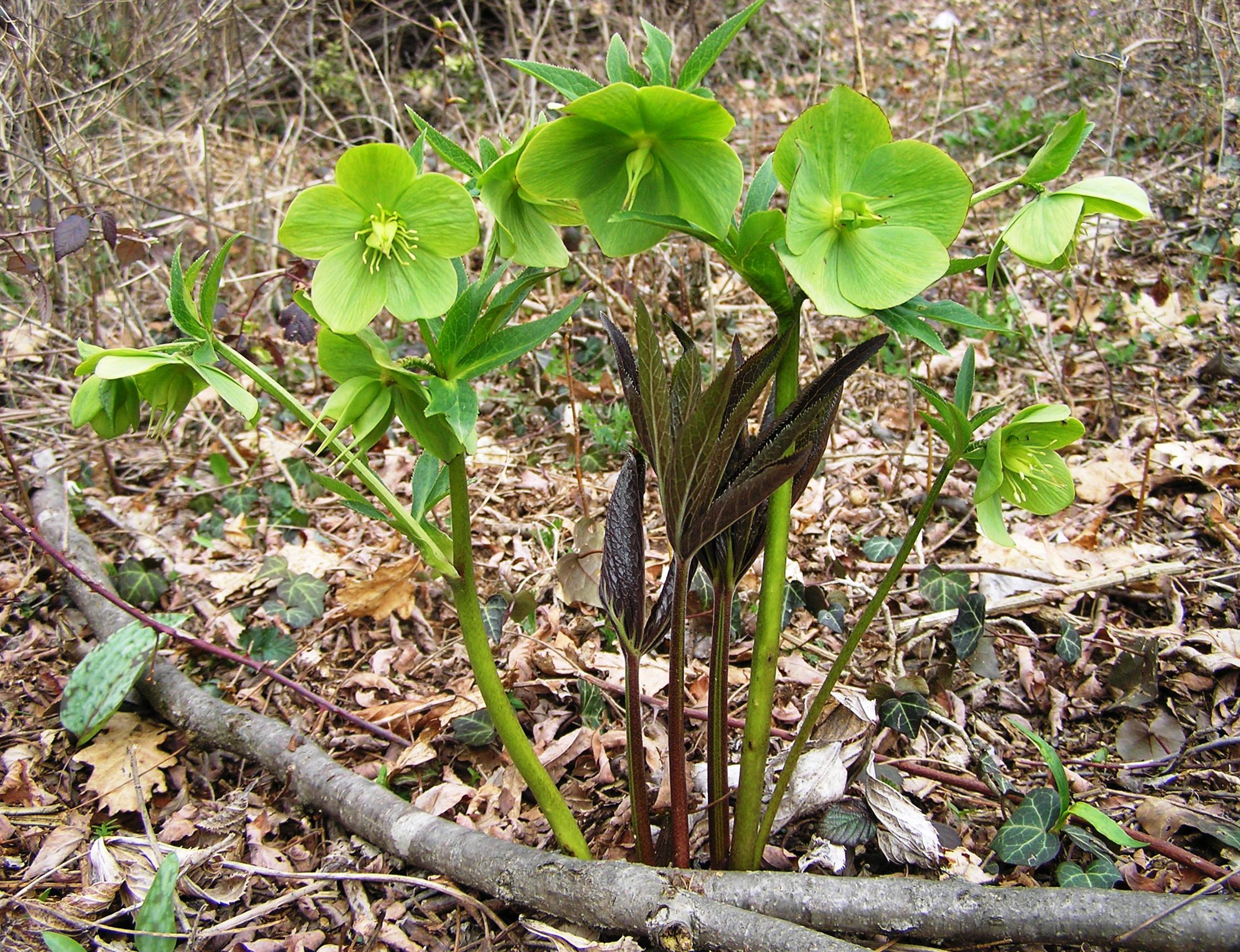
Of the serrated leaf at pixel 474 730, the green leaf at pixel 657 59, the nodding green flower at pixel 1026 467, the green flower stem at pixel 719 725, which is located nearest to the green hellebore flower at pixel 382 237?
the green leaf at pixel 657 59

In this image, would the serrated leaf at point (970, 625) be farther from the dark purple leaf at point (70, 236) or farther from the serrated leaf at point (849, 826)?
the dark purple leaf at point (70, 236)

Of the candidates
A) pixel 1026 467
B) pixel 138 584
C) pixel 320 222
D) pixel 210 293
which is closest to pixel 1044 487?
pixel 1026 467

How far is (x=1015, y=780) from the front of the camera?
145 centimetres

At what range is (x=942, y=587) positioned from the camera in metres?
1.69

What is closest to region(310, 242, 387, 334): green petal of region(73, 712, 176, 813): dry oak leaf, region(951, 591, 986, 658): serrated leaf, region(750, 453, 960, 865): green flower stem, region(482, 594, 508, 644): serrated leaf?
region(750, 453, 960, 865): green flower stem

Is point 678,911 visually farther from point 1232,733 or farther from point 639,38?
point 639,38

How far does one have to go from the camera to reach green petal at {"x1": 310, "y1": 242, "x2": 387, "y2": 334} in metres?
0.85

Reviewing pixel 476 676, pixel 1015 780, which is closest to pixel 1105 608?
pixel 1015 780

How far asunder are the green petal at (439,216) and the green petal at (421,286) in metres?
0.01

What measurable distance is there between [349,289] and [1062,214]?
2.29 feet

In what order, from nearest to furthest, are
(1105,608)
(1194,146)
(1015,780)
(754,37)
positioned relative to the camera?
1. (1015,780)
2. (1105,608)
3. (1194,146)
4. (754,37)

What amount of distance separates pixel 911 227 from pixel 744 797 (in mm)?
694

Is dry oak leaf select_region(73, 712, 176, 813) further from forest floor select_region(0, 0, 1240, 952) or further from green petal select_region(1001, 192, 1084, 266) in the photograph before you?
green petal select_region(1001, 192, 1084, 266)

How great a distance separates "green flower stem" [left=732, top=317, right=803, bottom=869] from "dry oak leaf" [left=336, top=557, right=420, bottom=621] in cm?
109
